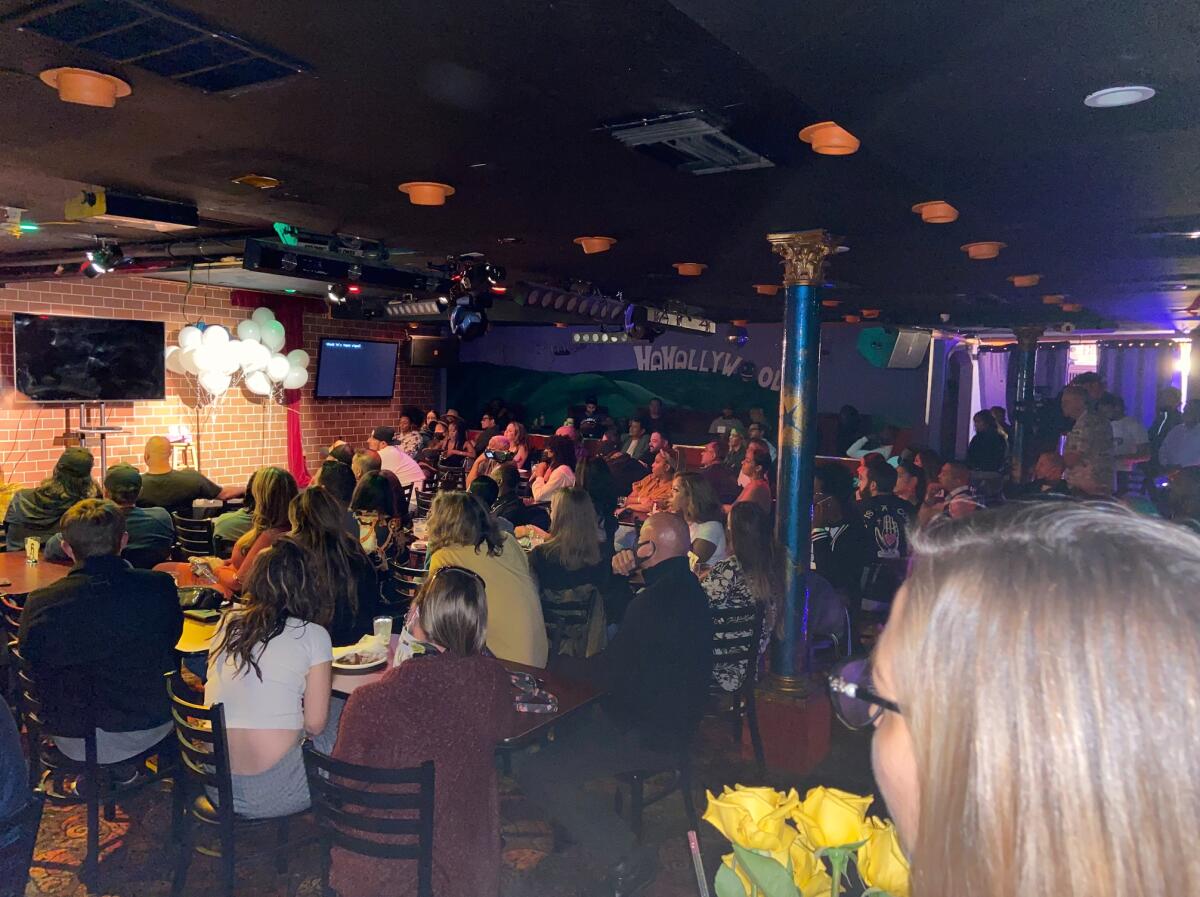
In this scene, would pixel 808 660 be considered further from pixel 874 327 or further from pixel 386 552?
pixel 874 327

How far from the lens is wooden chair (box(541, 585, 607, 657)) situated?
158 inches

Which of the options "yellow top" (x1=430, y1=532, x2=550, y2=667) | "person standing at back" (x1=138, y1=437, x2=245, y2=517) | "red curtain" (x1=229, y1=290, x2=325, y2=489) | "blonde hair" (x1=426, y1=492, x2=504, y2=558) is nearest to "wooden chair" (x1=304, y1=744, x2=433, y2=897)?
"yellow top" (x1=430, y1=532, x2=550, y2=667)

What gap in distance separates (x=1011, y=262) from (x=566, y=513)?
4.06 meters

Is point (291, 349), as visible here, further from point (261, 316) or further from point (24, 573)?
point (24, 573)

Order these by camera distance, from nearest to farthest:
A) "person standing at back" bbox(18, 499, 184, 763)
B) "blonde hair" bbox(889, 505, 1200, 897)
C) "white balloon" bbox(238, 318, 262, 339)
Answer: "blonde hair" bbox(889, 505, 1200, 897)
"person standing at back" bbox(18, 499, 184, 763)
"white balloon" bbox(238, 318, 262, 339)

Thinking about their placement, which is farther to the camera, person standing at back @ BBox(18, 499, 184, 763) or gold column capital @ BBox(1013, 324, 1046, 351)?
gold column capital @ BBox(1013, 324, 1046, 351)

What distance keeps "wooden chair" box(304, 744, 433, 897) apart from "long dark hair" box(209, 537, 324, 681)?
1.68ft

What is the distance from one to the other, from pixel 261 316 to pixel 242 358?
84 centimetres

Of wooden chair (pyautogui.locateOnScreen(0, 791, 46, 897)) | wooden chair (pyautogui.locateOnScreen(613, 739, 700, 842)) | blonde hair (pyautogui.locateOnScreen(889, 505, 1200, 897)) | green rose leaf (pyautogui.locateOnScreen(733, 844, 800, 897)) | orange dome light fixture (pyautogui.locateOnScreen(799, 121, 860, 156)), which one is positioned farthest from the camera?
wooden chair (pyautogui.locateOnScreen(613, 739, 700, 842))

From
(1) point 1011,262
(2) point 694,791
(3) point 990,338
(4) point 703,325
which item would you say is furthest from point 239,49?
(3) point 990,338

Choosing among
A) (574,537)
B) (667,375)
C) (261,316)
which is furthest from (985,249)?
(667,375)

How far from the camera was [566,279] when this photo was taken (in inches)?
313

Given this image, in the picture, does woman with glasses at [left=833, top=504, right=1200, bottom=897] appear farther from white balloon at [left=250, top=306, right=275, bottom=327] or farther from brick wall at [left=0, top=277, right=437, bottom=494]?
white balloon at [left=250, top=306, right=275, bottom=327]

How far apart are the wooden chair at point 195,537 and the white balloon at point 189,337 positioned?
353 centimetres
